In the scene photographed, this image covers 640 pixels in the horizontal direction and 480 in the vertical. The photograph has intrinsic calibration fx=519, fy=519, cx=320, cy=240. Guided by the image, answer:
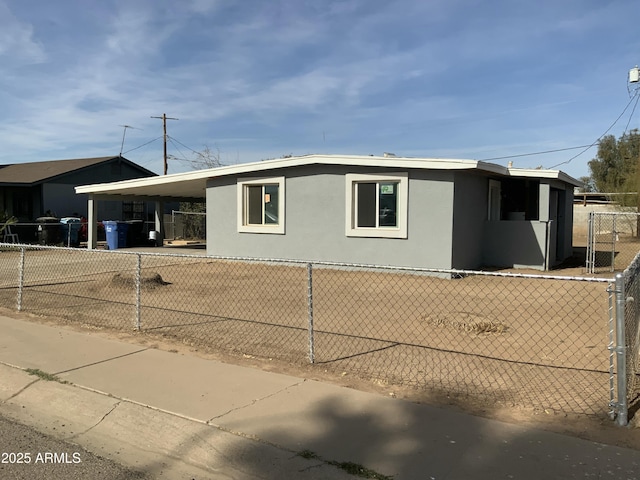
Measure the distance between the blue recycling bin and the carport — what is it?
1152mm

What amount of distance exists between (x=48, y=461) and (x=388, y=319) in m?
5.42

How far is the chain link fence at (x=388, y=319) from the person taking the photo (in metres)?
5.08

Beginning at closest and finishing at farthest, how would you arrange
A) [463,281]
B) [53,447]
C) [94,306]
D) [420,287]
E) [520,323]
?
[53,447]
[520,323]
[94,306]
[420,287]
[463,281]

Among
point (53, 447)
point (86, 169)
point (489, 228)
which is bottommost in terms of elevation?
point (53, 447)

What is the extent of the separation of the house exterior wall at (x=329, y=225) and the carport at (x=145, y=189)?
90 cm

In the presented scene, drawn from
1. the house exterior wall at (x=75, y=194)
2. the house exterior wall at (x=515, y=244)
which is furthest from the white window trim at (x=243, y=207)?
the house exterior wall at (x=75, y=194)

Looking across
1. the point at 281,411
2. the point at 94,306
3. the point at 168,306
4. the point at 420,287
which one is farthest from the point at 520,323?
the point at 94,306

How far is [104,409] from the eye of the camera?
4410 mm

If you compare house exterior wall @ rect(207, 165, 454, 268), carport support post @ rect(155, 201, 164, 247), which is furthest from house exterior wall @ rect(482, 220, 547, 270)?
carport support post @ rect(155, 201, 164, 247)

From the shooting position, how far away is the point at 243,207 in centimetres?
1549

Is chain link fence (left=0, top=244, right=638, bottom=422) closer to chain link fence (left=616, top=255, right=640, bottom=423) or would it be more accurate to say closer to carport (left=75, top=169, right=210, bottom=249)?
chain link fence (left=616, top=255, right=640, bottom=423)

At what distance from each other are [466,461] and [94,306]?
755cm

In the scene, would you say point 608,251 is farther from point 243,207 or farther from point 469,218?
point 243,207

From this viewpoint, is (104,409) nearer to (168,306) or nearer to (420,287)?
(168,306)
